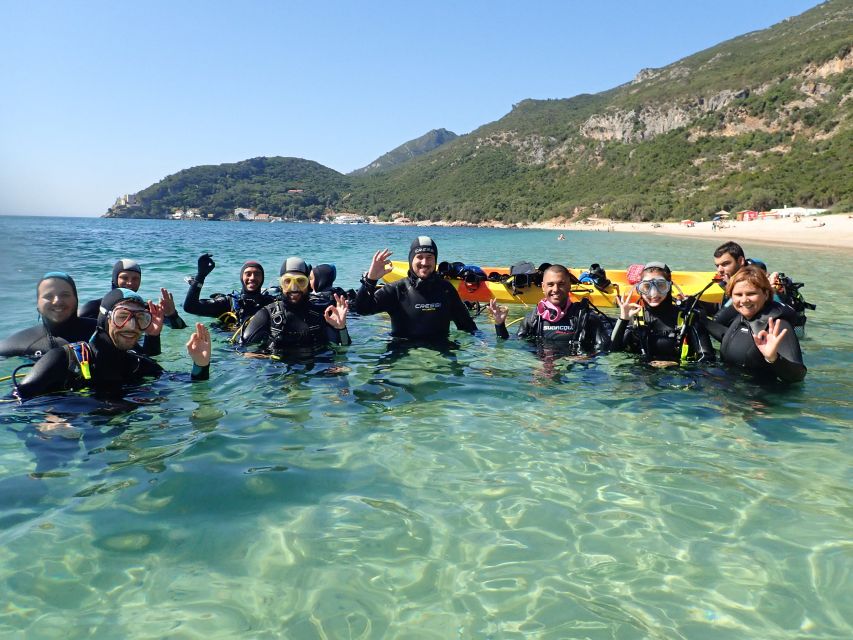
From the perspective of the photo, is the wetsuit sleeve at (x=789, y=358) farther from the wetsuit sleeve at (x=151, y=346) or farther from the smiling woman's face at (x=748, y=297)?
the wetsuit sleeve at (x=151, y=346)

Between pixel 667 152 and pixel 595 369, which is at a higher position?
pixel 667 152

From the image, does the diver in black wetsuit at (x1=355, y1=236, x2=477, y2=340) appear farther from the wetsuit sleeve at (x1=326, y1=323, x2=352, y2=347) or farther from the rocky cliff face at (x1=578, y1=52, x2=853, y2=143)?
the rocky cliff face at (x1=578, y1=52, x2=853, y2=143)

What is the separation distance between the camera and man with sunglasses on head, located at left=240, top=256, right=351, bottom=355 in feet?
19.8

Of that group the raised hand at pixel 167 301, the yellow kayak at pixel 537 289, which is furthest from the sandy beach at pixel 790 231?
the raised hand at pixel 167 301

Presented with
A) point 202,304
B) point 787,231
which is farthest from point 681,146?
point 202,304

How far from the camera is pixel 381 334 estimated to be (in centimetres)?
811

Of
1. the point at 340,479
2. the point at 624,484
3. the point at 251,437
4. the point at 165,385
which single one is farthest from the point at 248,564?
the point at 165,385

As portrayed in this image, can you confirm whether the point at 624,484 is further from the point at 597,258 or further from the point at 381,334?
the point at 597,258

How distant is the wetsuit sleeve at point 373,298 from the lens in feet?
20.2

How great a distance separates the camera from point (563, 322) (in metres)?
6.64

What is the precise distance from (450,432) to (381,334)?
13.4 feet

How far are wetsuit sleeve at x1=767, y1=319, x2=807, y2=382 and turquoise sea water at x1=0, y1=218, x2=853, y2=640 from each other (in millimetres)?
317

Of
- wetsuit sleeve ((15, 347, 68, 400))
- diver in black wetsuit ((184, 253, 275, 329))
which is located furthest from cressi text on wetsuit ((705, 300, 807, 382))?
wetsuit sleeve ((15, 347, 68, 400))

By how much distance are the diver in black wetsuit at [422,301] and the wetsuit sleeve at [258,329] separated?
1.35m
